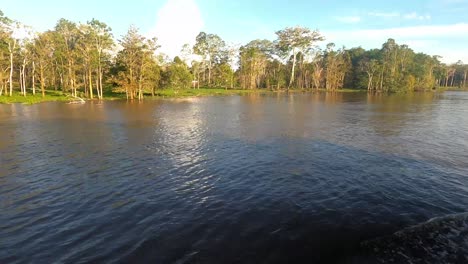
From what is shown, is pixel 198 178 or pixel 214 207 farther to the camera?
pixel 198 178

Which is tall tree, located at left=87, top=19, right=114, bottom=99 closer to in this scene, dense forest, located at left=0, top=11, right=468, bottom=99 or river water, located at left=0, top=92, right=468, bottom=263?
dense forest, located at left=0, top=11, right=468, bottom=99

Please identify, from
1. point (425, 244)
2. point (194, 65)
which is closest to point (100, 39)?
point (194, 65)

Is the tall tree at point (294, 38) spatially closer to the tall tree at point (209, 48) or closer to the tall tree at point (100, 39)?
the tall tree at point (209, 48)

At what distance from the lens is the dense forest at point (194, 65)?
231ft

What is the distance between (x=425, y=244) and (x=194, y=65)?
124632mm

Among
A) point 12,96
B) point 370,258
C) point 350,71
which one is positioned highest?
point 350,71

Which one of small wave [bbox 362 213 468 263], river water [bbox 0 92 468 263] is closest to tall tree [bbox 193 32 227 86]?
river water [bbox 0 92 468 263]

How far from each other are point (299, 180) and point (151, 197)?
830cm

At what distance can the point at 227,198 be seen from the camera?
14016 millimetres

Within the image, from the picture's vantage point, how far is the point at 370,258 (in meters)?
9.26

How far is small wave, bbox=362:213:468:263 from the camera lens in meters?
9.18

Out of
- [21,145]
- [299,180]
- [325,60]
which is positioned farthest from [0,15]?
[325,60]

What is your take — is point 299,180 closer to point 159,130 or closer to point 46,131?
point 159,130

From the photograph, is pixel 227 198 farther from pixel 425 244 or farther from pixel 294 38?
pixel 294 38
